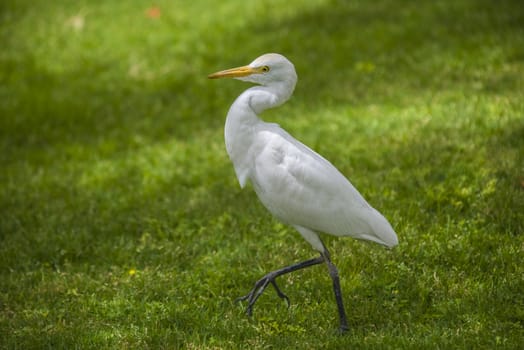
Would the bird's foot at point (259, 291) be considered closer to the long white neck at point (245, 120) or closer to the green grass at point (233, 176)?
the green grass at point (233, 176)

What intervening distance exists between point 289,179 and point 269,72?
666 mm

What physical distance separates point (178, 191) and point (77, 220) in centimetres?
92

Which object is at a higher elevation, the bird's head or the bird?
the bird's head

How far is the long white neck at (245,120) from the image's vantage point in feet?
14.9

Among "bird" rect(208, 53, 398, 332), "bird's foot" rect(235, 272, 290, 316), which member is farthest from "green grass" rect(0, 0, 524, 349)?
"bird" rect(208, 53, 398, 332)

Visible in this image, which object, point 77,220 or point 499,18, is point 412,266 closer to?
point 77,220

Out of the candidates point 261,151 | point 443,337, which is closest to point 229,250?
point 261,151

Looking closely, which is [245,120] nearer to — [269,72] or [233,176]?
[269,72]

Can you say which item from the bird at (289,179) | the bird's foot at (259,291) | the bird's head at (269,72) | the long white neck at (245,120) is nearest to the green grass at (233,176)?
the bird's foot at (259,291)

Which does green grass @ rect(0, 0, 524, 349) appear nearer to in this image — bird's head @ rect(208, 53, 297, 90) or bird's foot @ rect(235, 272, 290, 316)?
bird's foot @ rect(235, 272, 290, 316)

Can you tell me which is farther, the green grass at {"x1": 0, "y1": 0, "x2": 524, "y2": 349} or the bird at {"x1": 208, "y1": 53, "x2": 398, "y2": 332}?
the green grass at {"x1": 0, "y1": 0, "x2": 524, "y2": 349}

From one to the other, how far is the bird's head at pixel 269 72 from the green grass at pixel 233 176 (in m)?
1.33

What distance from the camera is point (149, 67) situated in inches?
403

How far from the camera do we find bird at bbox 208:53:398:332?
14.6 feet
